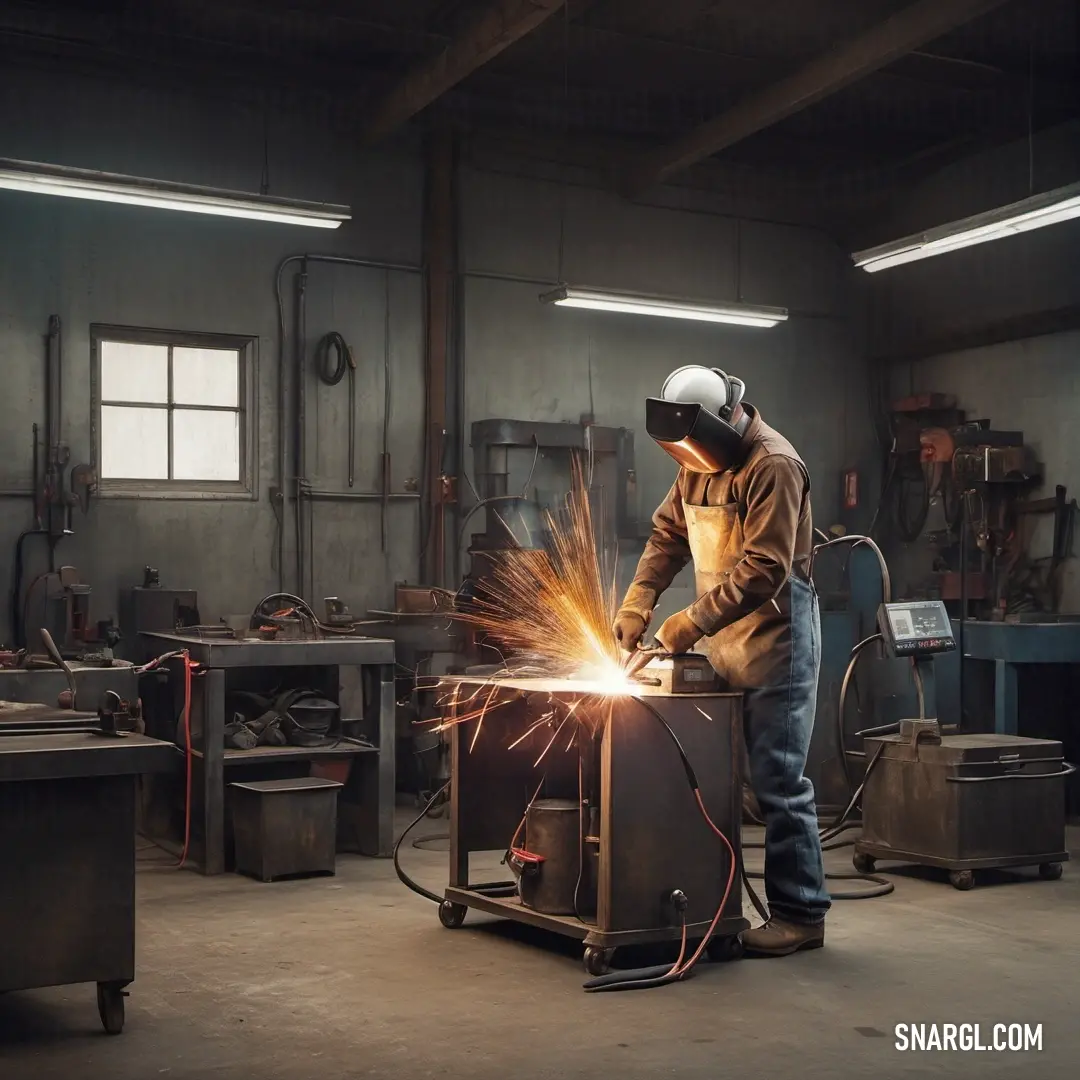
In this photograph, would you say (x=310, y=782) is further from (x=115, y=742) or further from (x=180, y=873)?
(x=115, y=742)

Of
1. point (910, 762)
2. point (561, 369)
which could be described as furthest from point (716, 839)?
point (561, 369)

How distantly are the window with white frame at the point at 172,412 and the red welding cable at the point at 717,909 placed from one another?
3843mm

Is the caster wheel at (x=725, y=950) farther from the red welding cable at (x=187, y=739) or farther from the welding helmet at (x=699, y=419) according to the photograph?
the red welding cable at (x=187, y=739)

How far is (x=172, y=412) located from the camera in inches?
265

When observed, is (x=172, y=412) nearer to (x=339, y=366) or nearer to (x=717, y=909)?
(x=339, y=366)

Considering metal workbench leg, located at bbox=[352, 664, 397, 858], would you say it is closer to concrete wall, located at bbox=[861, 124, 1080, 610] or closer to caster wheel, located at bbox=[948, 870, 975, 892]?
caster wheel, located at bbox=[948, 870, 975, 892]

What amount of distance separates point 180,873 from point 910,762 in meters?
2.53

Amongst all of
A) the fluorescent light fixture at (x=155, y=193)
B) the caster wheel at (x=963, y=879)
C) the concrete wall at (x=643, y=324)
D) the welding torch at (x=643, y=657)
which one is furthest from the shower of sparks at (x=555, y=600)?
the fluorescent light fixture at (x=155, y=193)

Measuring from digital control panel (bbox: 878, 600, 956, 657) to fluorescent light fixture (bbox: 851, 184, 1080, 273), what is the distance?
174 centimetres

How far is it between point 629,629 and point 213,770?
5.90ft

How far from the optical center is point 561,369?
25.3ft

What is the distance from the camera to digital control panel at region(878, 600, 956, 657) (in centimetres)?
484

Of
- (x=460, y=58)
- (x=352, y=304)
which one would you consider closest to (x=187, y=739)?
(x=352, y=304)

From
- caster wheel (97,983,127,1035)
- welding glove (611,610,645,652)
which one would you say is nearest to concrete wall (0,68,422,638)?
welding glove (611,610,645,652)
